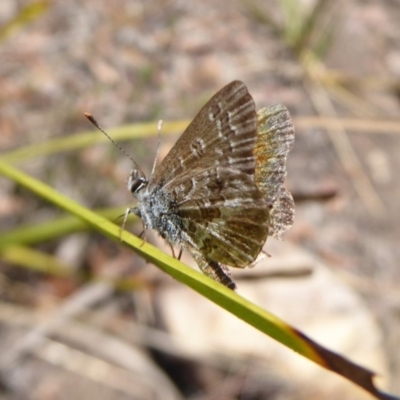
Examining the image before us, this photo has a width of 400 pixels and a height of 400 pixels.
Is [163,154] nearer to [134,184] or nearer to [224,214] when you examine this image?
[134,184]

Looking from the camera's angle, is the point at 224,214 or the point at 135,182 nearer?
the point at 224,214

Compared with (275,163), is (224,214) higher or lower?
lower

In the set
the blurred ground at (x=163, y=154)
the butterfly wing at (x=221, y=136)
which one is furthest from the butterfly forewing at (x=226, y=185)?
the blurred ground at (x=163, y=154)

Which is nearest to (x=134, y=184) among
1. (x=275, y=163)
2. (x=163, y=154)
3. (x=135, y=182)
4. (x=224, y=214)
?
(x=135, y=182)

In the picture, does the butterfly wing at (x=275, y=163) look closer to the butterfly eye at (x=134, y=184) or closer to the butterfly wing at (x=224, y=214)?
the butterfly wing at (x=224, y=214)

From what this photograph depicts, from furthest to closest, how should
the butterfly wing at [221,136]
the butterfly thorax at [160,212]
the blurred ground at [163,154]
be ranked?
the blurred ground at [163,154] < the butterfly thorax at [160,212] < the butterfly wing at [221,136]

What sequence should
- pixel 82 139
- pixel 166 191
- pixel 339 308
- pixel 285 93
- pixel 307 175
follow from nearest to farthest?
pixel 166 191, pixel 82 139, pixel 339 308, pixel 307 175, pixel 285 93

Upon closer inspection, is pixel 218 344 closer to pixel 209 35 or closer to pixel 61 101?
pixel 61 101

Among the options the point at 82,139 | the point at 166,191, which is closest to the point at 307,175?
the point at 82,139
